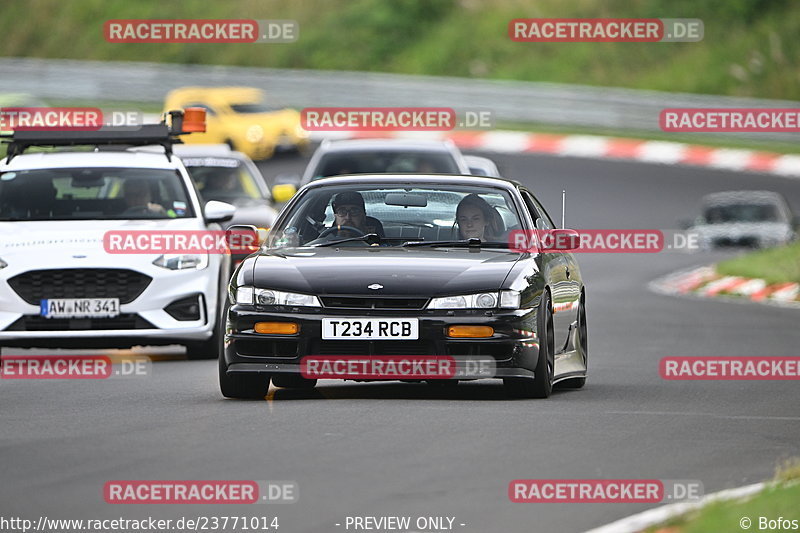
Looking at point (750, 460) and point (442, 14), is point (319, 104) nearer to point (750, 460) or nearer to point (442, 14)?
point (442, 14)

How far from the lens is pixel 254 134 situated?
4025 cm

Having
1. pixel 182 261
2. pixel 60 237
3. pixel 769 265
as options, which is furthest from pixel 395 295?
pixel 769 265

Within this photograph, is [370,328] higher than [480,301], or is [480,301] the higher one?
[480,301]

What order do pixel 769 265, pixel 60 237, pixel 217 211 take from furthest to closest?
pixel 769 265, pixel 217 211, pixel 60 237

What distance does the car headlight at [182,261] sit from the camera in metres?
14.8

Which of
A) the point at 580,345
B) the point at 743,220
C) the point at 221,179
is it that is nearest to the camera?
the point at 580,345

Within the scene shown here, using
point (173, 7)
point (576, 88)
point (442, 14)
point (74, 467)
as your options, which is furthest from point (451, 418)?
point (173, 7)

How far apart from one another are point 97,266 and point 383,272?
4.15 m

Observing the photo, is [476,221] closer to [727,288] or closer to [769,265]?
[727,288]

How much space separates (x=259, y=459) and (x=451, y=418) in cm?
177

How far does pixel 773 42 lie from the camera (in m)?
46.5

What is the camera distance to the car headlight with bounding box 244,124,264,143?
40125 millimetres

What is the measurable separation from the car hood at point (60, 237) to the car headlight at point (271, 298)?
379cm

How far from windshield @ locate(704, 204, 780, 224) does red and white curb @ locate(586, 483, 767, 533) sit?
87.9 ft
